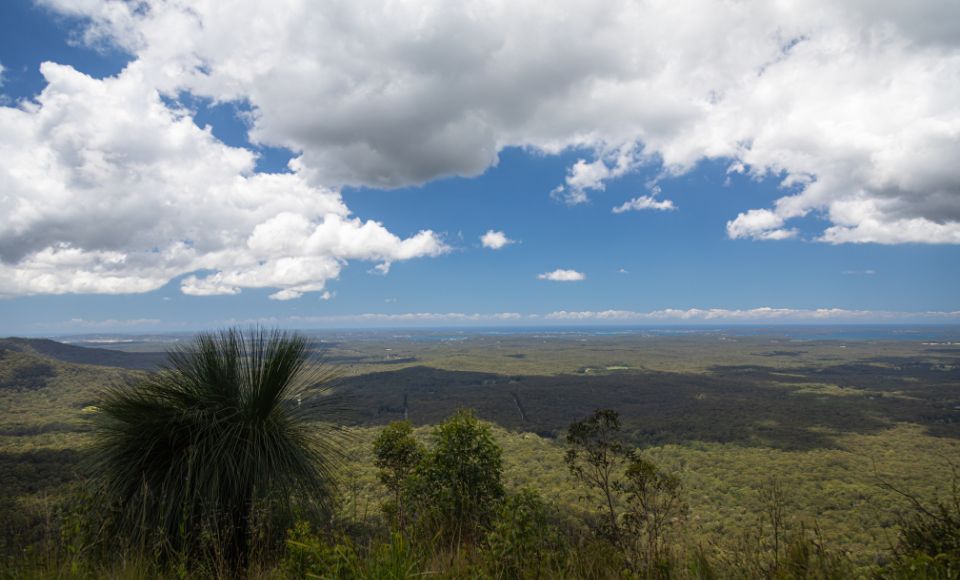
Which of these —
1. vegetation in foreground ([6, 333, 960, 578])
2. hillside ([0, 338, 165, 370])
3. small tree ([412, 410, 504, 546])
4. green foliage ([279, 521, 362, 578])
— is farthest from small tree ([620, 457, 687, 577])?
hillside ([0, 338, 165, 370])

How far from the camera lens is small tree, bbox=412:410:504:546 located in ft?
19.9

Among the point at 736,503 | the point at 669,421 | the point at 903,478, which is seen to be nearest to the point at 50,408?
the point at 736,503

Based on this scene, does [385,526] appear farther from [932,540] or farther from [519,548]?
[932,540]

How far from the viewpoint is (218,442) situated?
15.9 feet

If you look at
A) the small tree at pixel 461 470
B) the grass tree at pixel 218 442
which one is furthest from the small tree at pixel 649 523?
the grass tree at pixel 218 442

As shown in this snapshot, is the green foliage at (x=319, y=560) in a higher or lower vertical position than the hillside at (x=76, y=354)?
higher

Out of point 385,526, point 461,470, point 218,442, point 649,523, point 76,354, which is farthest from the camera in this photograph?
point 76,354

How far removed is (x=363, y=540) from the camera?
383 cm

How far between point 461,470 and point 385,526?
249cm

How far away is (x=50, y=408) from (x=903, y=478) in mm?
75855

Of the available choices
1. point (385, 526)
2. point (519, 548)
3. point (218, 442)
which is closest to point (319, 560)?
point (519, 548)

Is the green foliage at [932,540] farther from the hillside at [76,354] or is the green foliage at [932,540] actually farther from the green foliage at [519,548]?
the hillside at [76,354]

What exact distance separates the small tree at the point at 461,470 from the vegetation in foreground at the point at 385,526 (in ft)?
0.08

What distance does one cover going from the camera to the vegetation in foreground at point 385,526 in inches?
111
